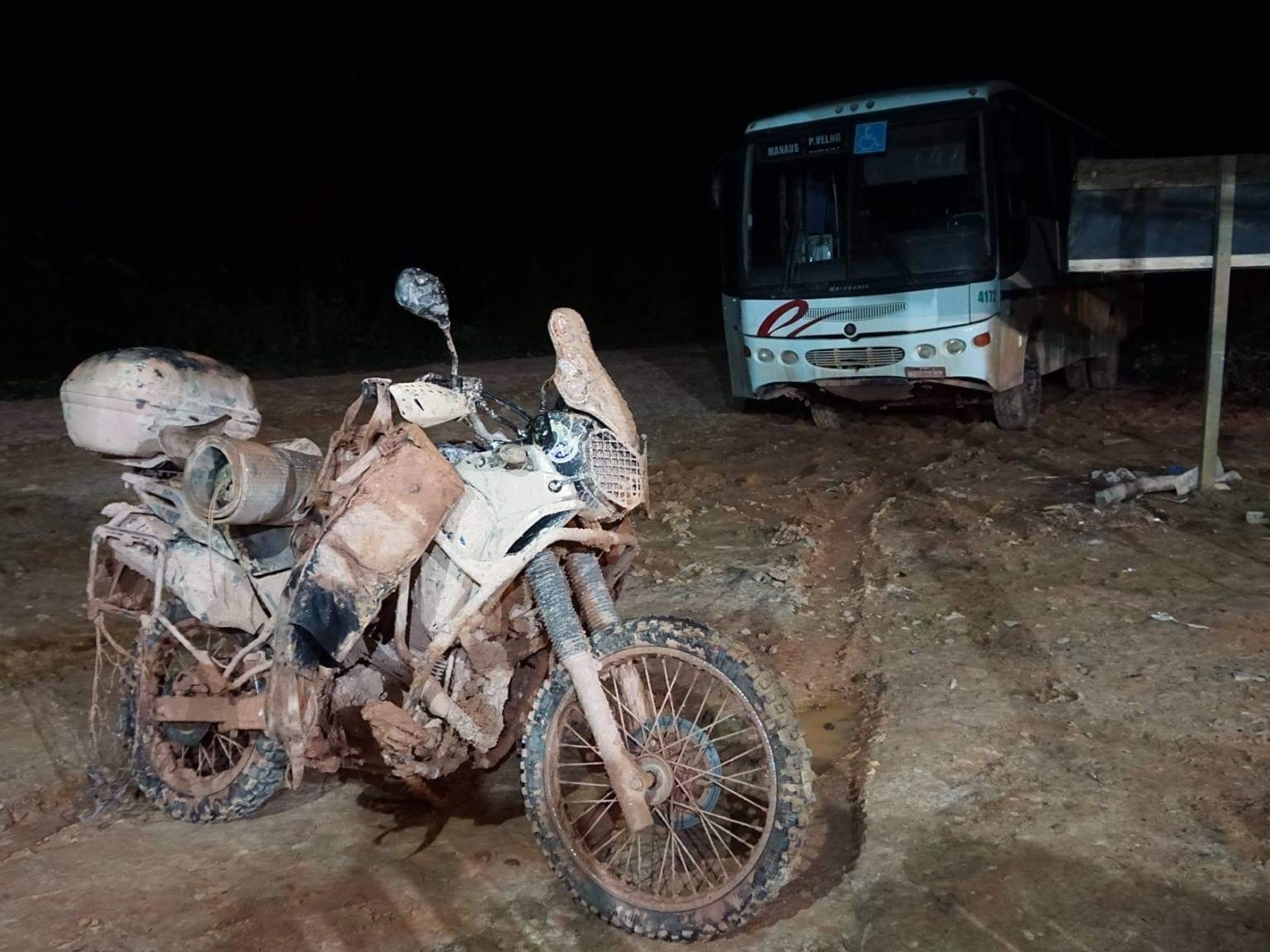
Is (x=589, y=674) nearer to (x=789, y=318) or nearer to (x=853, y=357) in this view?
(x=853, y=357)

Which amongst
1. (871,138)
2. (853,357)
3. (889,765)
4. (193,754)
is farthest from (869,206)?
(193,754)

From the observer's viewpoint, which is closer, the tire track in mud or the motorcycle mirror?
the motorcycle mirror

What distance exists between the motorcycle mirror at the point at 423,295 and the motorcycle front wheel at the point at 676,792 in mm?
966

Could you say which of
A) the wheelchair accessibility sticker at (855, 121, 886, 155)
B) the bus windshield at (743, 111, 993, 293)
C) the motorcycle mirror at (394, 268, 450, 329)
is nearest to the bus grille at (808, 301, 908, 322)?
the bus windshield at (743, 111, 993, 293)

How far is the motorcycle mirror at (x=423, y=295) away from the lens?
2.86 metres

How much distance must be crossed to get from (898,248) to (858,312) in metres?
0.61

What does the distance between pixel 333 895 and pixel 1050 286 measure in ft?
28.7

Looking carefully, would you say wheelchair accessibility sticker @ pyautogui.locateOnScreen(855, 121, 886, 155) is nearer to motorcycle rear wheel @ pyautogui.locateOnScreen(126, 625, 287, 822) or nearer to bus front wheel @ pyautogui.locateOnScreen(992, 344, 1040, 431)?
bus front wheel @ pyautogui.locateOnScreen(992, 344, 1040, 431)

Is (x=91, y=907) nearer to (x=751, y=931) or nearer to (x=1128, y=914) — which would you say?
(x=751, y=931)

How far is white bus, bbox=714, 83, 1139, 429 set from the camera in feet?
28.7

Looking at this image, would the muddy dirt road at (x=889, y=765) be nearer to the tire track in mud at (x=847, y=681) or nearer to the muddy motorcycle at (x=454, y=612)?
the tire track in mud at (x=847, y=681)

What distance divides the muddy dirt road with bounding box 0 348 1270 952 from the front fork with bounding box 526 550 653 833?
43 centimetres

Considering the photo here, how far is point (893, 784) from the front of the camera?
367 cm

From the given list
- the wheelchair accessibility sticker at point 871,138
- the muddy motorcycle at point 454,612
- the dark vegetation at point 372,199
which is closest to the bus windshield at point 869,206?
the wheelchair accessibility sticker at point 871,138
